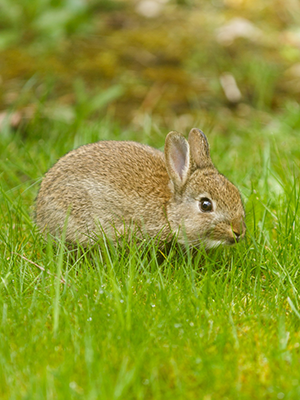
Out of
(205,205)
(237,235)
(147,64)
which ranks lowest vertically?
(237,235)

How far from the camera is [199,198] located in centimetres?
425

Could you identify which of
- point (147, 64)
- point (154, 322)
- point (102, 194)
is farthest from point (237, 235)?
point (147, 64)

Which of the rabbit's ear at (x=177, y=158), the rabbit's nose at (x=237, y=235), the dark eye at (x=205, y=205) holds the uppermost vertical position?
the rabbit's ear at (x=177, y=158)

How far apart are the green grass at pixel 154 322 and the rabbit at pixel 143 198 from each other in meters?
0.20

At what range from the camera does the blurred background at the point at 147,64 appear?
721 centimetres

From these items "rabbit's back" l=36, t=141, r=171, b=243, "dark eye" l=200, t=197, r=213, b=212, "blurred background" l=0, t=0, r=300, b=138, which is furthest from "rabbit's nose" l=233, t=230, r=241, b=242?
"blurred background" l=0, t=0, r=300, b=138

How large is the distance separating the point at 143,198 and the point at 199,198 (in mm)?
473

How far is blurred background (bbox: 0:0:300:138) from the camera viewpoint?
7207 millimetres

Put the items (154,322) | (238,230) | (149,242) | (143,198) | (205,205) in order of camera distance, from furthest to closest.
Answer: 1. (143,198)
2. (205,205)
3. (238,230)
4. (149,242)
5. (154,322)

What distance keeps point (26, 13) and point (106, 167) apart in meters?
5.20

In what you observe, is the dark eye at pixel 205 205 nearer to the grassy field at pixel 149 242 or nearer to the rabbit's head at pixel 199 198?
the rabbit's head at pixel 199 198

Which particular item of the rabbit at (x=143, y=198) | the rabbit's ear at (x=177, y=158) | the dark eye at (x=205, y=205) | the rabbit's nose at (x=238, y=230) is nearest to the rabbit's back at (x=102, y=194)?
the rabbit at (x=143, y=198)

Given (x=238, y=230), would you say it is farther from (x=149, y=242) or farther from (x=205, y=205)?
(x=149, y=242)

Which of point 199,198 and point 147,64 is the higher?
point 147,64
